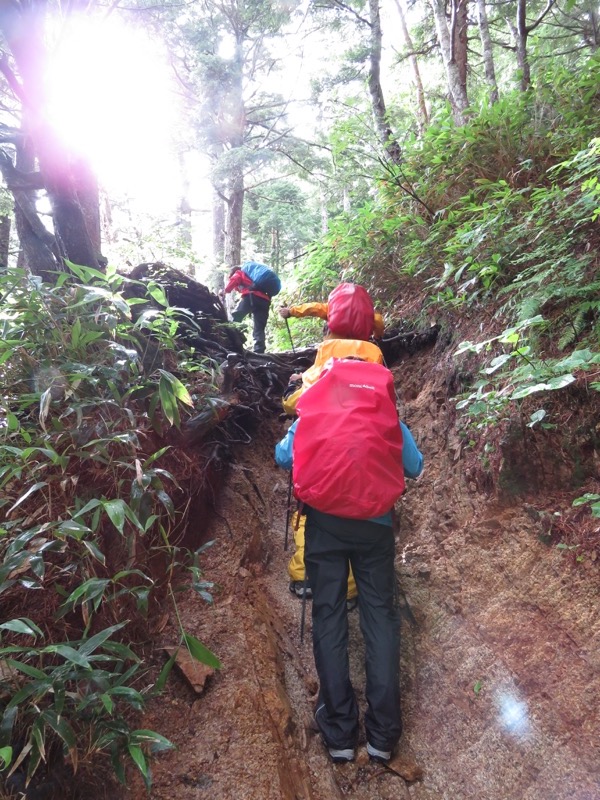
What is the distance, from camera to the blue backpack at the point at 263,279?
7.76m

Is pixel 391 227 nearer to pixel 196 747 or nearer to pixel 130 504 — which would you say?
pixel 130 504

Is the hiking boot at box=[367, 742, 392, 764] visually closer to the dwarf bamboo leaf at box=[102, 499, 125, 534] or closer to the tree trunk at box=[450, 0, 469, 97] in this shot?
the dwarf bamboo leaf at box=[102, 499, 125, 534]

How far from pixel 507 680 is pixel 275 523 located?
2.36 metres

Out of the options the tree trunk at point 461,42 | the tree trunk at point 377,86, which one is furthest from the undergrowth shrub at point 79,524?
the tree trunk at point 461,42

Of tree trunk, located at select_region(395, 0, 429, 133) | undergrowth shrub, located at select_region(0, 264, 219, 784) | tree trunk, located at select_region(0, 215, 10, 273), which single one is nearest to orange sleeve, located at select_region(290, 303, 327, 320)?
undergrowth shrub, located at select_region(0, 264, 219, 784)

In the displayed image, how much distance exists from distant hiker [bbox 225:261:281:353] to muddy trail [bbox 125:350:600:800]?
4.85 metres

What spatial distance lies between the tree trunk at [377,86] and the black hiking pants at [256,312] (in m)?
3.72

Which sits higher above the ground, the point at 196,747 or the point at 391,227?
the point at 391,227

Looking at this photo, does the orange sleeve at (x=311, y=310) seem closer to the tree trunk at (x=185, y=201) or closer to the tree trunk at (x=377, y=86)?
the tree trunk at (x=377, y=86)

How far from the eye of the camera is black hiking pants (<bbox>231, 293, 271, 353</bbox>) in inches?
308

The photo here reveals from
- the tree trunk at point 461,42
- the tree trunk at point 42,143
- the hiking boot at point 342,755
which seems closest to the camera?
the hiking boot at point 342,755

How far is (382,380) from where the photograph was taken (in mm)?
3076

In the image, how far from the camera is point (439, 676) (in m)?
2.90

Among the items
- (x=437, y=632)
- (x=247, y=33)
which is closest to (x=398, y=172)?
(x=437, y=632)
